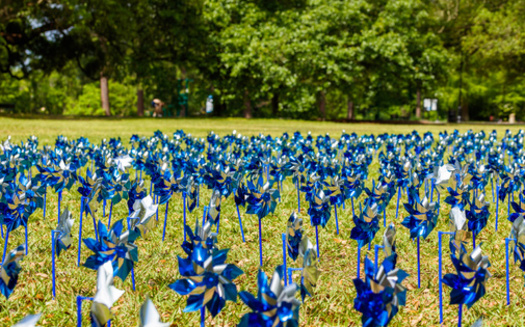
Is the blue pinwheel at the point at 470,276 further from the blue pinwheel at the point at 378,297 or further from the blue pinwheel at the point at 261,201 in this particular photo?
the blue pinwheel at the point at 261,201

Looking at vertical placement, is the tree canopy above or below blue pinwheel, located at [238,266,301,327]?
above

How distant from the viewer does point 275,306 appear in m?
1.49

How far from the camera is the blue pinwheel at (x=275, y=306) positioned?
1.47 metres

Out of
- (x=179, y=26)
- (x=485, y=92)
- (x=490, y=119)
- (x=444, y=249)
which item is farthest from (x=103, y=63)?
(x=490, y=119)

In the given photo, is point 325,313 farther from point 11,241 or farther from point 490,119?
point 490,119

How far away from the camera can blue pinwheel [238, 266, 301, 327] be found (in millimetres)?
1469

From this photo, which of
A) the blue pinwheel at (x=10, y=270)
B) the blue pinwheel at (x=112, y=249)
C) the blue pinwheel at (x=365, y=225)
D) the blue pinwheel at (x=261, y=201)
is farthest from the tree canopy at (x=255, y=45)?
the blue pinwheel at (x=10, y=270)

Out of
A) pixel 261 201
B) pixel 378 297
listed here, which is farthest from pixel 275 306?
pixel 261 201

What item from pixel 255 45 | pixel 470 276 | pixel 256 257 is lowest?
pixel 256 257

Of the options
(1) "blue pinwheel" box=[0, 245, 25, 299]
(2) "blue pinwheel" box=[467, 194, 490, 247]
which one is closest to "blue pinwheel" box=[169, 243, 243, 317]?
(1) "blue pinwheel" box=[0, 245, 25, 299]

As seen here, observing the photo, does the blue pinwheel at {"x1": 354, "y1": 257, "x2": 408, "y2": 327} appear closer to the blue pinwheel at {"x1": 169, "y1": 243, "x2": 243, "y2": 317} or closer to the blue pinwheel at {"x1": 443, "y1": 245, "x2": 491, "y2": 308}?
the blue pinwheel at {"x1": 443, "y1": 245, "x2": 491, "y2": 308}

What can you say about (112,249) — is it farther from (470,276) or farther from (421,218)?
(421,218)

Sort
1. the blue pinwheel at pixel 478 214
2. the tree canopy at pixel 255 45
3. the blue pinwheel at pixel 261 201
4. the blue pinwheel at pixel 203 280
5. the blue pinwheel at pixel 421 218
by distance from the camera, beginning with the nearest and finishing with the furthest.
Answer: the blue pinwheel at pixel 203 280 < the blue pinwheel at pixel 421 218 < the blue pinwheel at pixel 478 214 < the blue pinwheel at pixel 261 201 < the tree canopy at pixel 255 45

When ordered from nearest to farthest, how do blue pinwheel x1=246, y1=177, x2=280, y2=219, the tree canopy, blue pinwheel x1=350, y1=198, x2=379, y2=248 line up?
blue pinwheel x1=350, y1=198, x2=379, y2=248 < blue pinwheel x1=246, y1=177, x2=280, y2=219 < the tree canopy
